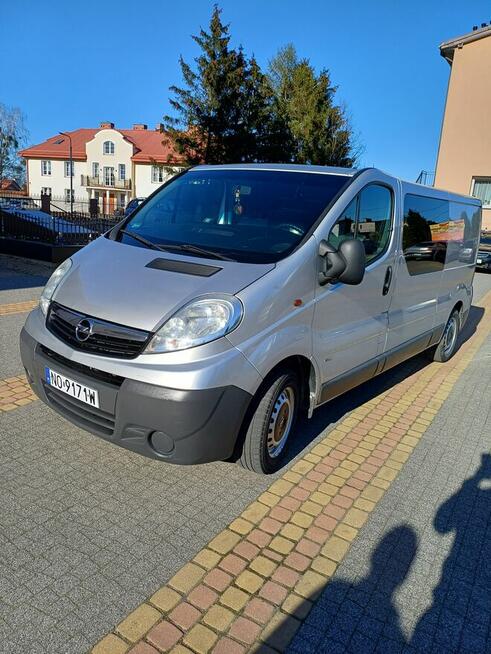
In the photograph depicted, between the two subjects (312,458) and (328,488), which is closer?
(328,488)

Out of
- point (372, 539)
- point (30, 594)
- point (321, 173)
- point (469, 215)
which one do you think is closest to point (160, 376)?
point (30, 594)

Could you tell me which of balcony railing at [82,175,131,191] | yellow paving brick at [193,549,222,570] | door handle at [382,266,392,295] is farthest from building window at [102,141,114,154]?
yellow paving brick at [193,549,222,570]

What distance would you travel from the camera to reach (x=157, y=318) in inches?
103

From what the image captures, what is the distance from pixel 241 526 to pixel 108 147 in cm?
A: 5812

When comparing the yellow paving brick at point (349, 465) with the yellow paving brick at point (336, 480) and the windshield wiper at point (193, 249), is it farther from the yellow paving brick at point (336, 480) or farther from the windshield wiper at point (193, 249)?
the windshield wiper at point (193, 249)

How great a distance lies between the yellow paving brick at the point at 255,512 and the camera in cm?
282

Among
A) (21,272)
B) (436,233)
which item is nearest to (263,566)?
(436,233)

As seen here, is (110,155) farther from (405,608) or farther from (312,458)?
(405,608)

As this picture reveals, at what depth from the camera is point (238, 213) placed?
3.55 meters

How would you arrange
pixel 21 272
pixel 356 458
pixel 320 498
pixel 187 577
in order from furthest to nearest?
pixel 21 272
pixel 356 458
pixel 320 498
pixel 187 577

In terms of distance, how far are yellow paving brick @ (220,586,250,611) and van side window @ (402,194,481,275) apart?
3197mm

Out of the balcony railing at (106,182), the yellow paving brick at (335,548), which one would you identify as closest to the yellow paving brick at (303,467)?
the yellow paving brick at (335,548)

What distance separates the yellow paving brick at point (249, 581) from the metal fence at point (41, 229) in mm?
10872

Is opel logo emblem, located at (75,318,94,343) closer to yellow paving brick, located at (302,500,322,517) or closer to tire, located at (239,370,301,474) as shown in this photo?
tire, located at (239,370,301,474)
